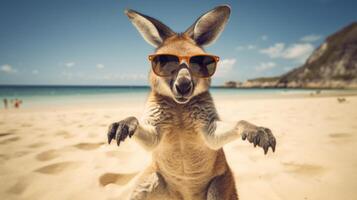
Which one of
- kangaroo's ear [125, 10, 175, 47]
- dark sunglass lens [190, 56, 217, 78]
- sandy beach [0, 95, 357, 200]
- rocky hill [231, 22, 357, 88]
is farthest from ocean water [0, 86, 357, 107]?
rocky hill [231, 22, 357, 88]

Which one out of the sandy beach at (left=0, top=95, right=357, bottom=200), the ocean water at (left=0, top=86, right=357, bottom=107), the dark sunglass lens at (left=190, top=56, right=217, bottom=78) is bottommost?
the ocean water at (left=0, top=86, right=357, bottom=107)

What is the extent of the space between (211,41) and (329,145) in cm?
288

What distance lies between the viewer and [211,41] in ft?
6.96

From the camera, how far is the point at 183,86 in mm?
1746

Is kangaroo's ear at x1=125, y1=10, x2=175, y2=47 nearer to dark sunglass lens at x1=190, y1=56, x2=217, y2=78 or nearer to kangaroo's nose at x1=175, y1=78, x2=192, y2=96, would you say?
dark sunglass lens at x1=190, y1=56, x2=217, y2=78

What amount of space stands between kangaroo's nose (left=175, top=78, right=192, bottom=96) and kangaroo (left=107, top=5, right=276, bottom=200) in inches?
0.5

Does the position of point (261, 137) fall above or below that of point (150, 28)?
below

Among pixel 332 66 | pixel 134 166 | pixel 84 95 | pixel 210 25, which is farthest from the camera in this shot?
pixel 332 66

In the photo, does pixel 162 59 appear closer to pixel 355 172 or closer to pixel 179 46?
pixel 179 46

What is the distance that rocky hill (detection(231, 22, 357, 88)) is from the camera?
45.8 metres

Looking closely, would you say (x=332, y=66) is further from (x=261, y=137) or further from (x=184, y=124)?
(x=261, y=137)

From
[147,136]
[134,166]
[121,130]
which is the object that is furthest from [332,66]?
[121,130]

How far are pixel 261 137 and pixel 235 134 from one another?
0.27 m

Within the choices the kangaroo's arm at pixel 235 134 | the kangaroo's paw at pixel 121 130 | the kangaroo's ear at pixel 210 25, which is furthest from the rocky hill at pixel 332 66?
the kangaroo's paw at pixel 121 130
